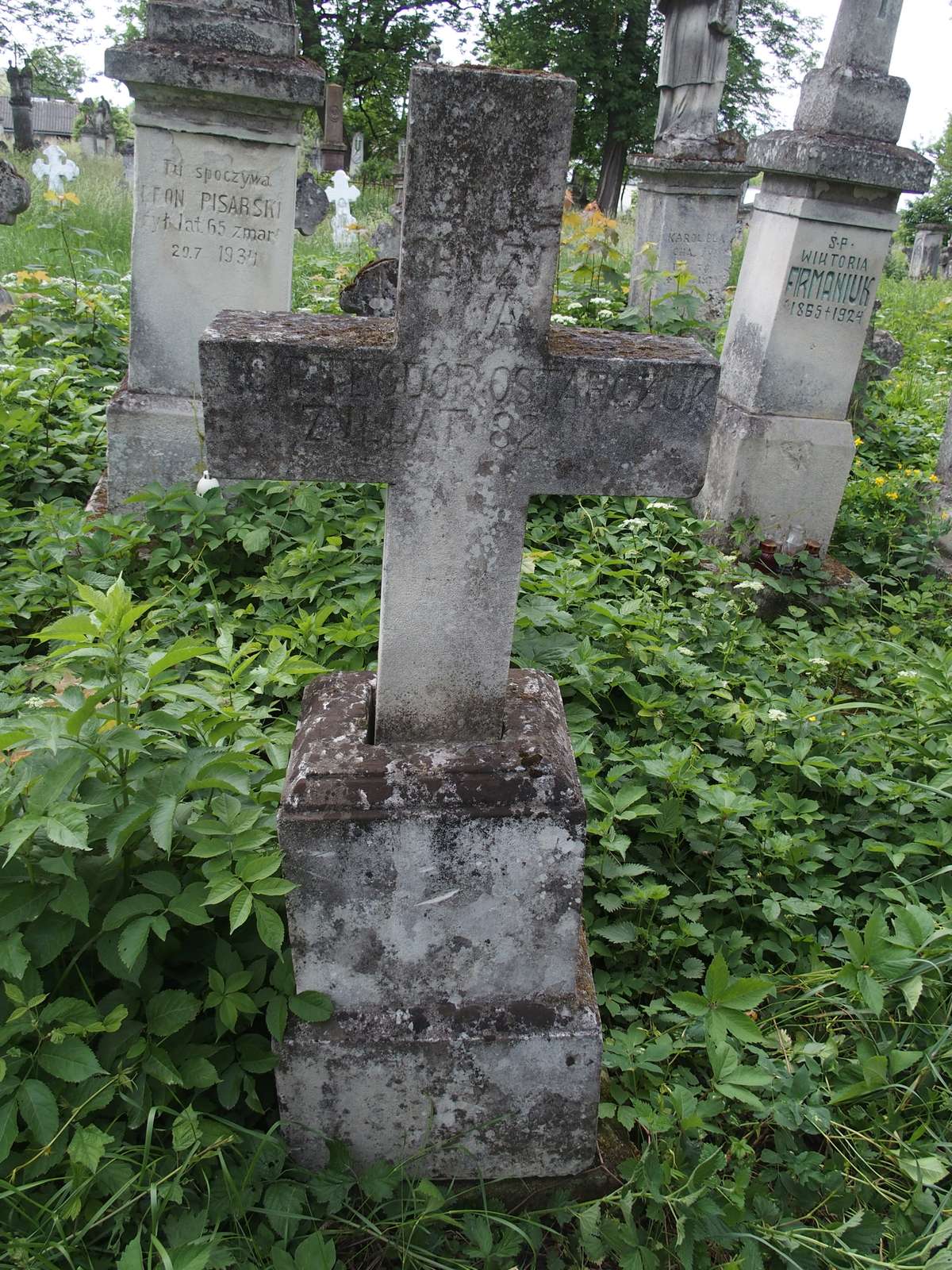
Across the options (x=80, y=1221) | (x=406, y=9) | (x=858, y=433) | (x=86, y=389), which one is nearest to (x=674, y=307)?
(x=858, y=433)

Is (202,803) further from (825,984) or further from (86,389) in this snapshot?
(86,389)

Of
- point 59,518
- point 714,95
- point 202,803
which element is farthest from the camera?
point 714,95

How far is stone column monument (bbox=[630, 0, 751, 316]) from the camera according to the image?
7.43 m

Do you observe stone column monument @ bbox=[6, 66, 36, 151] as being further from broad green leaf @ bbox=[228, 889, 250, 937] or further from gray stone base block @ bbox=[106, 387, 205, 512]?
broad green leaf @ bbox=[228, 889, 250, 937]

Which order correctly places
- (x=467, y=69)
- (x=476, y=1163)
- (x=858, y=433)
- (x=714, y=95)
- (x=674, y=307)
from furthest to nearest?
(x=714, y=95), (x=858, y=433), (x=674, y=307), (x=476, y=1163), (x=467, y=69)

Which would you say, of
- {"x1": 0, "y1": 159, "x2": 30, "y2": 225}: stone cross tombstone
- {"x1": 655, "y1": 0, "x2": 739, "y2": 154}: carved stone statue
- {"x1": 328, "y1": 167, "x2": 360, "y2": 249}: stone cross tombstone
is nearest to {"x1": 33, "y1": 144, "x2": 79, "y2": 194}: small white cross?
{"x1": 328, "y1": 167, "x2": 360, "y2": 249}: stone cross tombstone

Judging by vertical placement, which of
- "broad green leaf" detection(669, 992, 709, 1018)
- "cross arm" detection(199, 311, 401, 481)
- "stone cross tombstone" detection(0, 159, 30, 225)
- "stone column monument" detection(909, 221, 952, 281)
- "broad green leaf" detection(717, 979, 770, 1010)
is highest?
"stone column monument" detection(909, 221, 952, 281)

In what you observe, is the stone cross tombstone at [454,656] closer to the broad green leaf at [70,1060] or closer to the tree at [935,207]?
the broad green leaf at [70,1060]

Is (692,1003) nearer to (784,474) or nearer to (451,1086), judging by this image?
(451,1086)

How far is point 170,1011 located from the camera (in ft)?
5.56

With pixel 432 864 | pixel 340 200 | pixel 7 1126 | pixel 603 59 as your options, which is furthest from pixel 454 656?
pixel 603 59

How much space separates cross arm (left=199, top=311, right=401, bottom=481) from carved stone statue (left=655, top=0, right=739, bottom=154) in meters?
7.31

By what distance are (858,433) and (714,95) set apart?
3.82m

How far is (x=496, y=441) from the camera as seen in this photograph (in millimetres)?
1623
